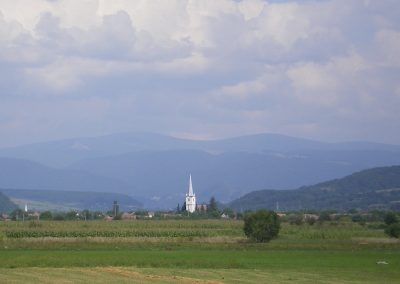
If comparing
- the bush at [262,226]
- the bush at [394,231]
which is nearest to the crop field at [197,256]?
the bush at [394,231]

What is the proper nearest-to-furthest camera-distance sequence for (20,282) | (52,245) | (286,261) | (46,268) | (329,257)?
(20,282) < (46,268) < (286,261) < (329,257) < (52,245)

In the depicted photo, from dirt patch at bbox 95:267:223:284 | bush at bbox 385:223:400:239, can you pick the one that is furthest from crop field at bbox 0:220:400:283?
bush at bbox 385:223:400:239

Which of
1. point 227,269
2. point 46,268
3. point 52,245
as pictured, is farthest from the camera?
point 52,245

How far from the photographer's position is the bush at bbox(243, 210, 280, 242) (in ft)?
276

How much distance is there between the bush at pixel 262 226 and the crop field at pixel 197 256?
49.2 inches

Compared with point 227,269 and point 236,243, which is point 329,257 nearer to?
point 227,269

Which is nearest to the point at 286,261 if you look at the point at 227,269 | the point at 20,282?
the point at 227,269

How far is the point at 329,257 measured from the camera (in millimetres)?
60938

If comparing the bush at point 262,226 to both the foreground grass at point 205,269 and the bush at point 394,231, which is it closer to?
the bush at point 394,231

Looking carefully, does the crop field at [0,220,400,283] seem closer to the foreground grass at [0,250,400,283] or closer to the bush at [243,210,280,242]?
the foreground grass at [0,250,400,283]

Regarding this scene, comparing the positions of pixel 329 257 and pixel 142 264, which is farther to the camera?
pixel 329 257

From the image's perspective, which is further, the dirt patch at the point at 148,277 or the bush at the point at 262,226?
the bush at the point at 262,226

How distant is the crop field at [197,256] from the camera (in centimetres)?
4141

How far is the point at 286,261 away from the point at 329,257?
5.81 m
